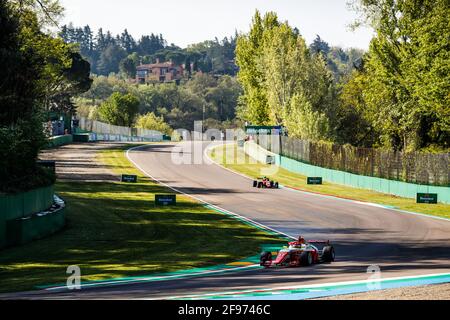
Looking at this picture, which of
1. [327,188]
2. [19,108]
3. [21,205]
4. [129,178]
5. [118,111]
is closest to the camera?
[21,205]

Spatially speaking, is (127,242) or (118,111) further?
(118,111)

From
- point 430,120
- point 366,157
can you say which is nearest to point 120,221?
point 366,157

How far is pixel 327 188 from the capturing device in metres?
54.3

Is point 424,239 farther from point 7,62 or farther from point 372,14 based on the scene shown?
point 372,14

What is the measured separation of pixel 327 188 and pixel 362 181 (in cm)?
273

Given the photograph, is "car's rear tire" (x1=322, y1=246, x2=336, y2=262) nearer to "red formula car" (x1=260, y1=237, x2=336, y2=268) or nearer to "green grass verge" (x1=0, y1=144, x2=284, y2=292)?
"red formula car" (x1=260, y1=237, x2=336, y2=268)

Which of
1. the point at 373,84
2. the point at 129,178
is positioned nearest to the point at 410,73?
the point at 373,84

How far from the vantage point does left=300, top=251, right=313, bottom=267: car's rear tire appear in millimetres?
22328

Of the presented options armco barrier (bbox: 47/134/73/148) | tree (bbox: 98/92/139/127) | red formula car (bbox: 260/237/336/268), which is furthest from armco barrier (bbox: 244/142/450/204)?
tree (bbox: 98/92/139/127)

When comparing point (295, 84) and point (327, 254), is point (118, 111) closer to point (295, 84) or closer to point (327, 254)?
point (295, 84)

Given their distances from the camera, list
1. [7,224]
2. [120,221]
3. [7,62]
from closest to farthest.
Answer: [7,224]
[7,62]
[120,221]

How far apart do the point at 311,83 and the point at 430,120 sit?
18.6 m

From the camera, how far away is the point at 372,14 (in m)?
59.5

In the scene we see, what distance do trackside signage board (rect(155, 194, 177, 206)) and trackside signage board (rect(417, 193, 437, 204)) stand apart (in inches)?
590
